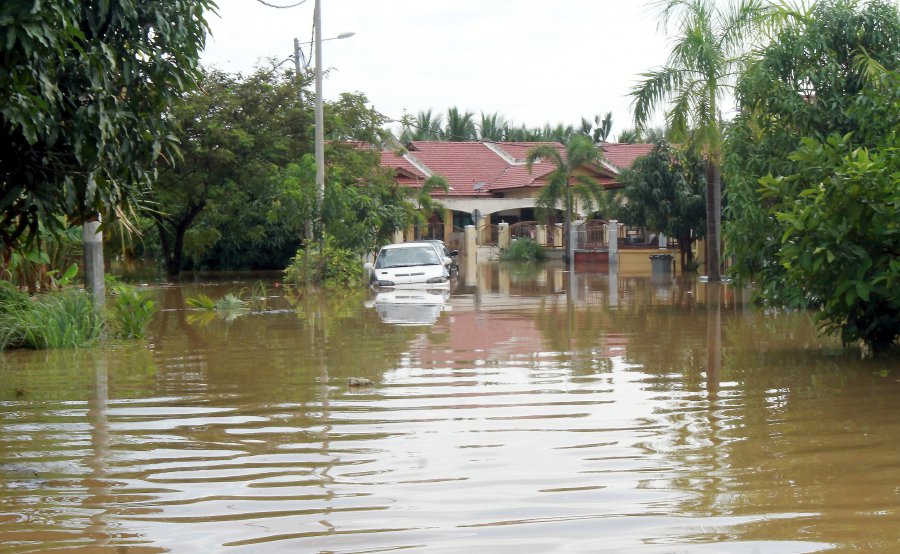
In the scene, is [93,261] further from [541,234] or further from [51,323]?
[541,234]

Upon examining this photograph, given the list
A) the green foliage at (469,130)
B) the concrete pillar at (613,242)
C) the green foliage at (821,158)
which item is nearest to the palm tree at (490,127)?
the green foliage at (469,130)

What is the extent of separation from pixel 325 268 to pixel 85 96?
2277cm

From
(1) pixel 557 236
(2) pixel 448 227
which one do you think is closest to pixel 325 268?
(1) pixel 557 236

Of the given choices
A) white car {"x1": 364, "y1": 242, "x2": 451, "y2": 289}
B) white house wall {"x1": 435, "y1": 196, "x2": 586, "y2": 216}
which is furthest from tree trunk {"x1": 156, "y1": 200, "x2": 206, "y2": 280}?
white house wall {"x1": 435, "y1": 196, "x2": 586, "y2": 216}

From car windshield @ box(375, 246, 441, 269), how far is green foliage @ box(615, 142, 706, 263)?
41.9 ft

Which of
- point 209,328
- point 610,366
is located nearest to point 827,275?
point 610,366

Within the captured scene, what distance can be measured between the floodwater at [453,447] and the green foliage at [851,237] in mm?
548

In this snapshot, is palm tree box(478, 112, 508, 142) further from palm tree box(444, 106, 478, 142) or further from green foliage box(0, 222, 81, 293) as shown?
green foliage box(0, 222, 81, 293)

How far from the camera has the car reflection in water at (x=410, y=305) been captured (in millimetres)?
19069

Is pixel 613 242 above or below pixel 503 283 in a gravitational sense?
above

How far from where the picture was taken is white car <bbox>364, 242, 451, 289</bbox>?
29.4m

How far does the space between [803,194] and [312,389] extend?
5207 mm

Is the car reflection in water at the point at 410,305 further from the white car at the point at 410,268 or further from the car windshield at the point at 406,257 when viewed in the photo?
the car windshield at the point at 406,257

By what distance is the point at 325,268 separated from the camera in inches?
1223
